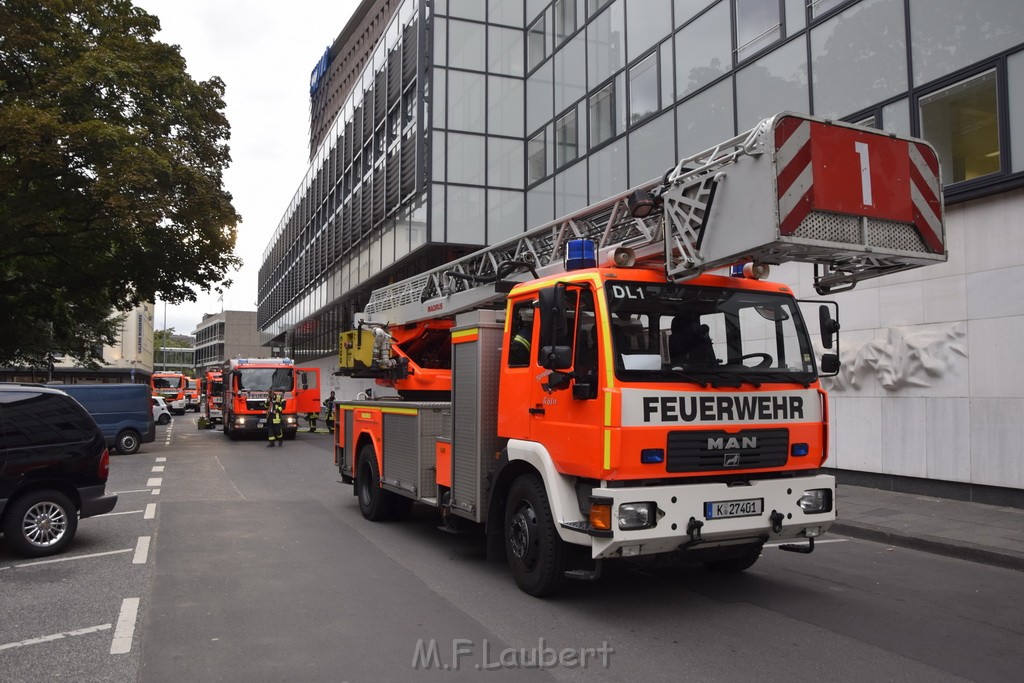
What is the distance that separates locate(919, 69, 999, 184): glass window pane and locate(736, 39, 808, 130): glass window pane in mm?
2124

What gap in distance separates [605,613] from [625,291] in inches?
93.2

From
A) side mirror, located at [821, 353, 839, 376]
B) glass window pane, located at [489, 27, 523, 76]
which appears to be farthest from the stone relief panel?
glass window pane, located at [489, 27, 523, 76]

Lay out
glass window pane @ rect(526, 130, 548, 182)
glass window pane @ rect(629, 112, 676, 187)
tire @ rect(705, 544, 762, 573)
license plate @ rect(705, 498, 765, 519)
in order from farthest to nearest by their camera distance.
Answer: glass window pane @ rect(526, 130, 548, 182) → glass window pane @ rect(629, 112, 676, 187) → tire @ rect(705, 544, 762, 573) → license plate @ rect(705, 498, 765, 519)

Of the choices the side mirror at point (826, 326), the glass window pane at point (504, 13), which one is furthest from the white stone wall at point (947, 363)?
the glass window pane at point (504, 13)

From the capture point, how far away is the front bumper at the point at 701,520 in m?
5.15

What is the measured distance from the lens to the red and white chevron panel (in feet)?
16.3

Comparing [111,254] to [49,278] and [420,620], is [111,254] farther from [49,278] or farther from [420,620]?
[420,620]

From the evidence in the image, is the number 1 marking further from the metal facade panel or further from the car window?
the car window

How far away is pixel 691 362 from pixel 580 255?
1302mm

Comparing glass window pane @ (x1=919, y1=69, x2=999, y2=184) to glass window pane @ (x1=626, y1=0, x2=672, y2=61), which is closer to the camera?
glass window pane @ (x1=919, y1=69, x2=999, y2=184)

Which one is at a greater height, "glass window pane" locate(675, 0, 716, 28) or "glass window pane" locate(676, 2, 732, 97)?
"glass window pane" locate(675, 0, 716, 28)

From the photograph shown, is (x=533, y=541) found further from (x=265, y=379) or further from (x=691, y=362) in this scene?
(x=265, y=379)

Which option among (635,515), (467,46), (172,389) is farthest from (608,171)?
(172,389)

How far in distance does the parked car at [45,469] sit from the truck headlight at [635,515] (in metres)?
5.77
